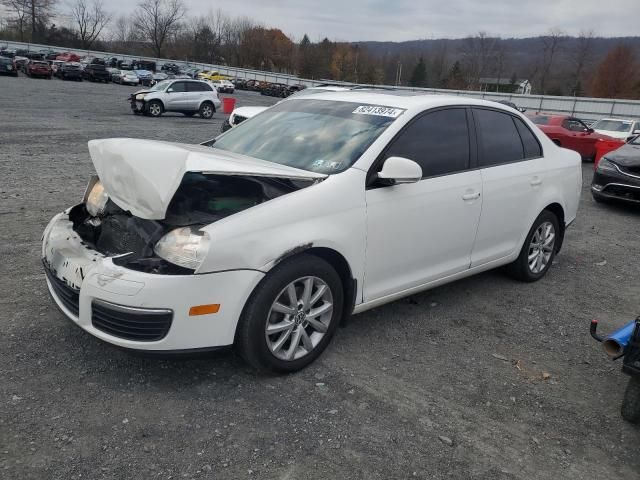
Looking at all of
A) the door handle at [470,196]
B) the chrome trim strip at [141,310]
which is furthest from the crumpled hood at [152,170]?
the door handle at [470,196]

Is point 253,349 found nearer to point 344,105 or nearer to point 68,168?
point 344,105

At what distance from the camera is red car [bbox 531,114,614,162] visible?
16.4 m

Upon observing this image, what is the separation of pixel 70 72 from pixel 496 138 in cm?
4660

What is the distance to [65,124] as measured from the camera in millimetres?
16172

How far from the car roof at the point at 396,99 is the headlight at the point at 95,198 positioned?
1799mm

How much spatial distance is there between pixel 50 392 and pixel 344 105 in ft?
9.07

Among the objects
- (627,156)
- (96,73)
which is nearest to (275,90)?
(96,73)

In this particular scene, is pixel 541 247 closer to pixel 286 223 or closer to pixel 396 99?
pixel 396 99

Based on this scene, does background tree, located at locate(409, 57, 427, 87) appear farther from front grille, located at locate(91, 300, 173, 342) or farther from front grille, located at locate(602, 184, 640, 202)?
front grille, located at locate(91, 300, 173, 342)

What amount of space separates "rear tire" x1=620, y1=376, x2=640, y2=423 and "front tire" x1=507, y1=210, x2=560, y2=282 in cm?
208

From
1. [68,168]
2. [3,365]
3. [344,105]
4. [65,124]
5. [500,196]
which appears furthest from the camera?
[65,124]

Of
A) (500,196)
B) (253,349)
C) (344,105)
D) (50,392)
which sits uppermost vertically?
(344,105)

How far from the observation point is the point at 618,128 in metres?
18.2

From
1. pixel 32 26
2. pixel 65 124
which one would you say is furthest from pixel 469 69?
pixel 65 124
